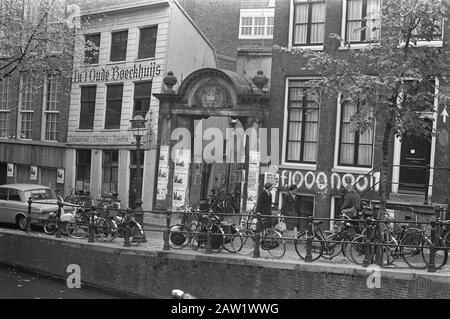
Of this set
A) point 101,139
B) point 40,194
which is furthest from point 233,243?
point 101,139

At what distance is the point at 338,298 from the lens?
433 inches

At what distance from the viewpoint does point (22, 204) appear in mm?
18734

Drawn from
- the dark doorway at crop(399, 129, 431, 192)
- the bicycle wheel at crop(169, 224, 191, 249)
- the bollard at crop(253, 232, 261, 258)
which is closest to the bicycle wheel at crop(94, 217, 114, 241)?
the bicycle wheel at crop(169, 224, 191, 249)

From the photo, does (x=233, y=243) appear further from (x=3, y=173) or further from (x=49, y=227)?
(x=3, y=173)

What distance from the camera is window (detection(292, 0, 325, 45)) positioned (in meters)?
19.5

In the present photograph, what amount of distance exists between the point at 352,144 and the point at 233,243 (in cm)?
719

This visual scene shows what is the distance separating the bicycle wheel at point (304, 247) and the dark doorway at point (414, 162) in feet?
18.0

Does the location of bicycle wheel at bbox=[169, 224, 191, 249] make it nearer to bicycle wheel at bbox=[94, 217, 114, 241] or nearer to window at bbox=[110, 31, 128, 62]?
bicycle wheel at bbox=[94, 217, 114, 241]

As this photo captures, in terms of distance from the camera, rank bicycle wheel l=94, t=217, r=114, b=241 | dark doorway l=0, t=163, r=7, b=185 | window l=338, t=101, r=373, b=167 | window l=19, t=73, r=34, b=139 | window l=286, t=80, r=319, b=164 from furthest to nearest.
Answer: dark doorway l=0, t=163, r=7, b=185
window l=19, t=73, r=34, b=139
window l=286, t=80, r=319, b=164
window l=338, t=101, r=373, b=167
bicycle wheel l=94, t=217, r=114, b=241

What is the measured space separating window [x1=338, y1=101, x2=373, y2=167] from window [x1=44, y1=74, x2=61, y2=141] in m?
15.2

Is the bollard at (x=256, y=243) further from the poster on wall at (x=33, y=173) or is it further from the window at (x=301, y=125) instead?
the poster on wall at (x=33, y=173)

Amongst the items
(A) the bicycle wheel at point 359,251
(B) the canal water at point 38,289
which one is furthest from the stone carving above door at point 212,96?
(A) the bicycle wheel at point 359,251

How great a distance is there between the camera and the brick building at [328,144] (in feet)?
55.8
